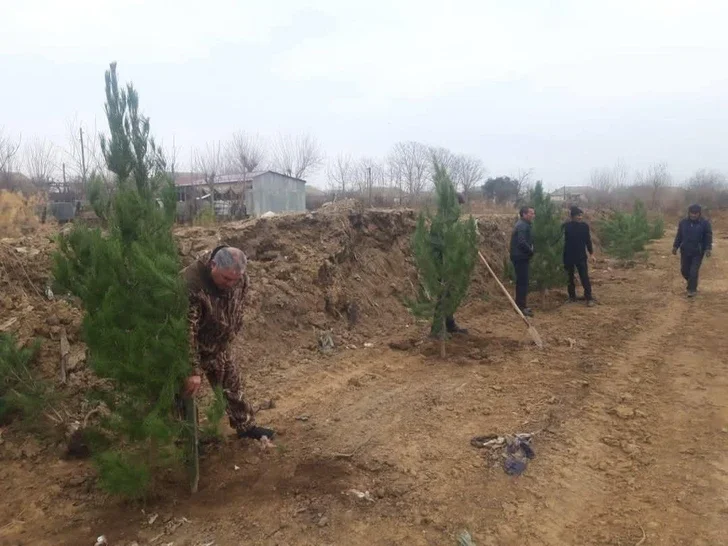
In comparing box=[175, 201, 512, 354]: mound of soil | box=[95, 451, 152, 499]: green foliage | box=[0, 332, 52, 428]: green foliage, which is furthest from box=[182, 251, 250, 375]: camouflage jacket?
box=[175, 201, 512, 354]: mound of soil

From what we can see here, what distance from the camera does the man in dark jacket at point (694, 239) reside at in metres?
10.3

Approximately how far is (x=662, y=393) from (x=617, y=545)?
2.75 m

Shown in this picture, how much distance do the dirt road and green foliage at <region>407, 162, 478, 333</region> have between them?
2.18 feet

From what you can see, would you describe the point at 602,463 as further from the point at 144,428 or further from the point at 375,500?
the point at 144,428

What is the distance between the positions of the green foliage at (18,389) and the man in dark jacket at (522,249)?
21.6 ft

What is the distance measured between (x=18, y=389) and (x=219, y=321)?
7.20 ft

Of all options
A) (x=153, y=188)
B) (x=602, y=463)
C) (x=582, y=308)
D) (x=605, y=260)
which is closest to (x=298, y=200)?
(x=605, y=260)

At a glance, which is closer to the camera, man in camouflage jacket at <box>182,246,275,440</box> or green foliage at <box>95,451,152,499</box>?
green foliage at <box>95,451,152,499</box>

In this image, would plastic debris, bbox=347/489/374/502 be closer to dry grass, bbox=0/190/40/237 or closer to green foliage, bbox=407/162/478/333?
green foliage, bbox=407/162/478/333

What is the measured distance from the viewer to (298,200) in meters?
26.1

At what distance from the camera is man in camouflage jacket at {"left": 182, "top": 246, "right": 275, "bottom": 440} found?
3697mm

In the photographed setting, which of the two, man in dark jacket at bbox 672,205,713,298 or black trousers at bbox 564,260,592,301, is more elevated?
man in dark jacket at bbox 672,205,713,298

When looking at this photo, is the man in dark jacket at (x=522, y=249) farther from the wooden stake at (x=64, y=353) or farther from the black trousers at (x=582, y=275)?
the wooden stake at (x=64, y=353)

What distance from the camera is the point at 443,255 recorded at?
278 inches
